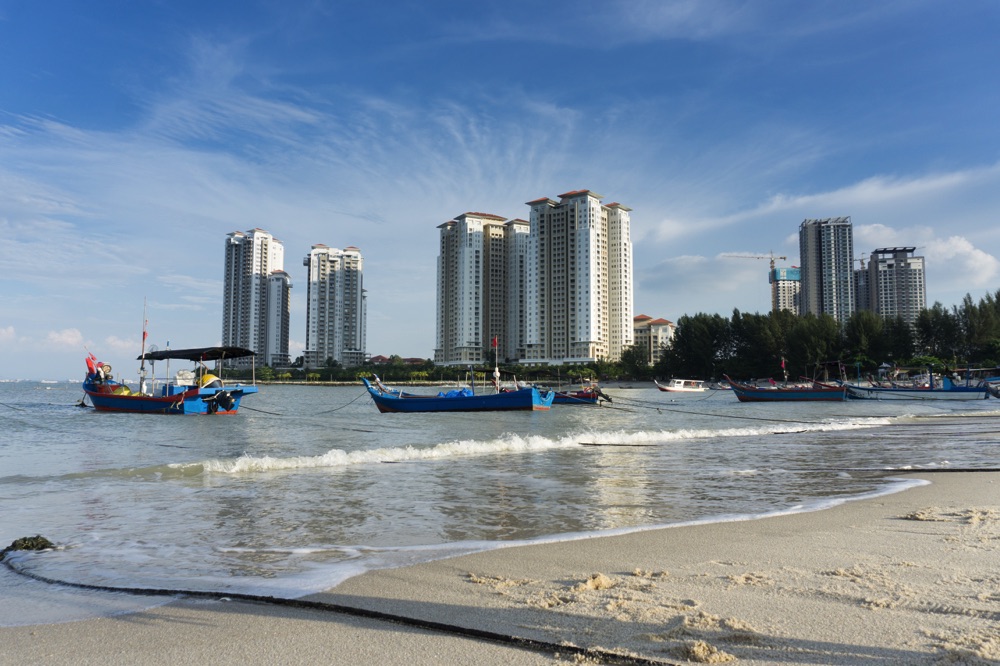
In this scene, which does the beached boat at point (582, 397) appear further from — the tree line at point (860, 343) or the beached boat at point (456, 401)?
the tree line at point (860, 343)

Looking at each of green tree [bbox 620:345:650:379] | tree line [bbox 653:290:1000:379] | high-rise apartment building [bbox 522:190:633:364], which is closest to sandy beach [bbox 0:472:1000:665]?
tree line [bbox 653:290:1000:379]

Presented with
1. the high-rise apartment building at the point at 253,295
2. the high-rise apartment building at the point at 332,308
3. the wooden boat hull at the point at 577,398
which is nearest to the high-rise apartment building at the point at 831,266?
the high-rise apartment building at the point at 332,308

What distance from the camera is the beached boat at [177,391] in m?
33.9

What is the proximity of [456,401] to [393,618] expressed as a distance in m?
31.4

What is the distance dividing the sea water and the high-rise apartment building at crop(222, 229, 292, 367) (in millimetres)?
130853

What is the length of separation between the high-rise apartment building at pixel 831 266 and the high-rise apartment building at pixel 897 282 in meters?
7.12

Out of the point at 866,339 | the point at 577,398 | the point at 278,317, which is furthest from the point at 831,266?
the point at 278,317

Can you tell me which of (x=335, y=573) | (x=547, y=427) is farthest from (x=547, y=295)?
(x=335, y=573)

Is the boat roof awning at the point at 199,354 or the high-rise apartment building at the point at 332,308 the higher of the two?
the high-rise apartment building at the point at 332,308

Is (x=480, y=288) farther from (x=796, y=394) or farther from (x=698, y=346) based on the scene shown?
(x=796, y=394)

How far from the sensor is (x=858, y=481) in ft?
31.4

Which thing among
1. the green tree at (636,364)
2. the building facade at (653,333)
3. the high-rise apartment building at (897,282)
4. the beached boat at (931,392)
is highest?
the high-rise apartment building at (897,282)

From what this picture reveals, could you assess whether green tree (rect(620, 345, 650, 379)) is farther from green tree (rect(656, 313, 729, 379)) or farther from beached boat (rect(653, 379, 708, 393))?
beached boat (rect(653, 379, 708, 393))

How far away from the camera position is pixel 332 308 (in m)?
147
